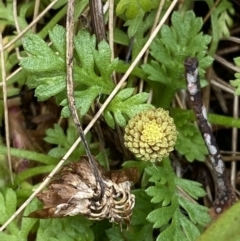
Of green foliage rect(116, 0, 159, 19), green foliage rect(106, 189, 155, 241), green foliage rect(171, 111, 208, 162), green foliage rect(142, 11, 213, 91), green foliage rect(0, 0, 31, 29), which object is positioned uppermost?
green foliage rect(116, 0, 159, 19)

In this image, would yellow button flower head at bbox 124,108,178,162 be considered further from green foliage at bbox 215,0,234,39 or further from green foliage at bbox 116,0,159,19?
green foliage at bbox 215,0,234,39

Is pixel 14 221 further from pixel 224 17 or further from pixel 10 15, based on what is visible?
pixel 224 17

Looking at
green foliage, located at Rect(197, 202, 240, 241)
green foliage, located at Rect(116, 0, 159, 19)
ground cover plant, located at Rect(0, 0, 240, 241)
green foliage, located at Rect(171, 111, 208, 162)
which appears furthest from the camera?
green foliage, located at Rect(171, 111, 208, 162)

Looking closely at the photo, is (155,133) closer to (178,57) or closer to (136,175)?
(136,175)

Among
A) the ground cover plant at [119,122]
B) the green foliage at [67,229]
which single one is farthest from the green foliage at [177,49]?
the green foliage at [67,229]

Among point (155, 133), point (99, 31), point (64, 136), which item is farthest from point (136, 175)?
point (99, 31)

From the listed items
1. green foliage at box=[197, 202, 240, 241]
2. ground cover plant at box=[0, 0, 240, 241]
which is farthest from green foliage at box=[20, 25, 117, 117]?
green foliage at box=[197, 202, 240, 241]
